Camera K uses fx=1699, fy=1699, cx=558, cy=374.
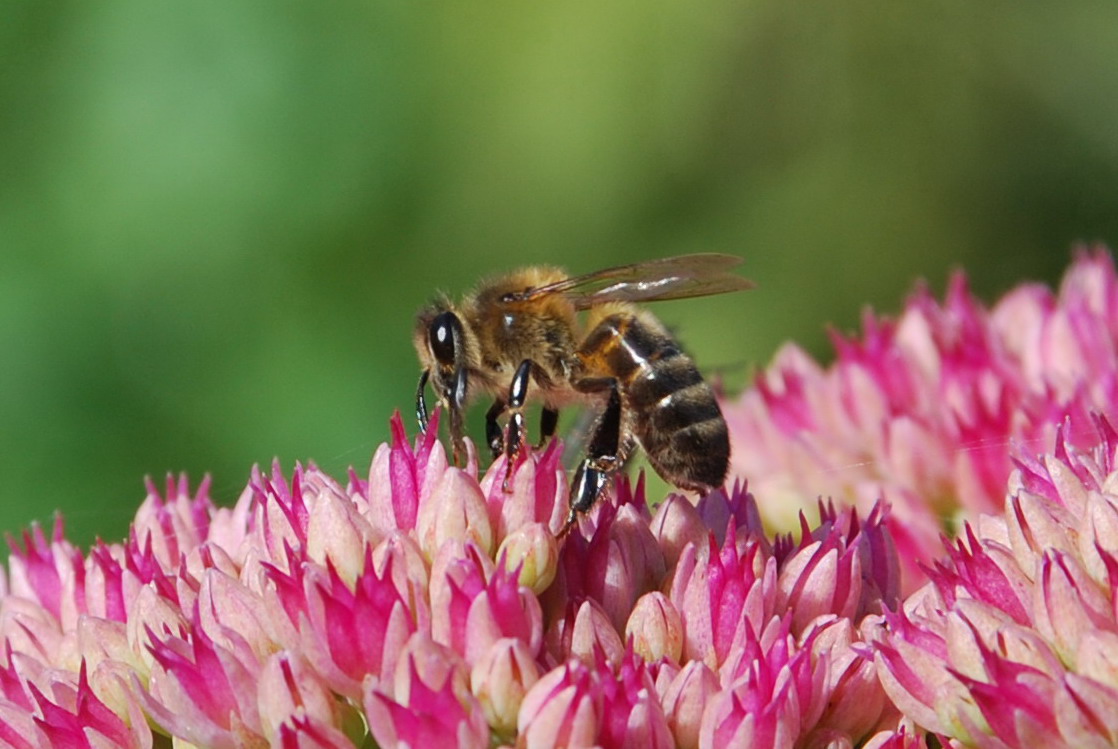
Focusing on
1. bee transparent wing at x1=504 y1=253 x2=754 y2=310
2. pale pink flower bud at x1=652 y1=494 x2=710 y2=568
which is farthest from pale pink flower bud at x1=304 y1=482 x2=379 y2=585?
bee transparent wing at x1=504 y1=253 x2=754 y2=310

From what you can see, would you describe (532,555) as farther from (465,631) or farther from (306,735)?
(306,735)

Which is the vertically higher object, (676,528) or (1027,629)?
(676,528)

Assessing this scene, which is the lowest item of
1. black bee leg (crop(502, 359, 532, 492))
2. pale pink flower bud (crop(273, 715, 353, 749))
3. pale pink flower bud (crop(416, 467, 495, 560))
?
pale pink flower bud (crop(273, 715, 353, 749))

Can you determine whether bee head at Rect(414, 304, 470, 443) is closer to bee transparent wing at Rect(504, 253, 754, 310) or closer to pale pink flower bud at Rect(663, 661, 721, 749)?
bee transparent wing at Rect(504, 253, 754, 310)

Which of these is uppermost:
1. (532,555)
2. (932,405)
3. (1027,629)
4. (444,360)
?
(444,360)

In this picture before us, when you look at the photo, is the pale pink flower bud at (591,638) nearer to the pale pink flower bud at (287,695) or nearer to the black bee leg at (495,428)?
the pale pink flower bud at (287,695)

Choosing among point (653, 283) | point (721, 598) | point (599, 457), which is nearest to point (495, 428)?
point (599, 457)

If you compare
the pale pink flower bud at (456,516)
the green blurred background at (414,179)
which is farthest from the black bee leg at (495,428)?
the green blurred background at (414,179)

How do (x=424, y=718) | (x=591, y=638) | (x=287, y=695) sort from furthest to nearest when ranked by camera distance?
1. (x=591, y=638)
2. (x=287, y=695)
3. (x=424, y=718)
